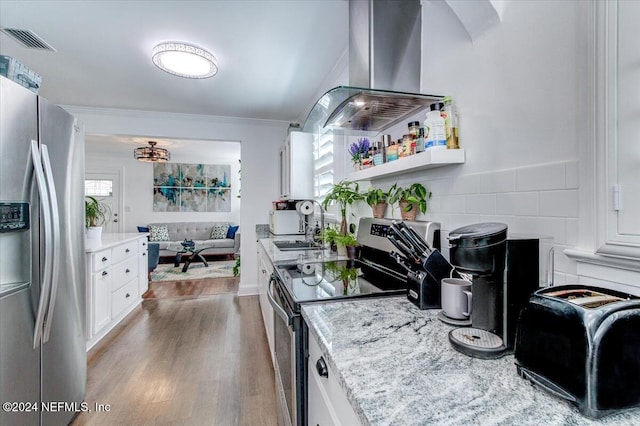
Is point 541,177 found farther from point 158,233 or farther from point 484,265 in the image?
point 158,233

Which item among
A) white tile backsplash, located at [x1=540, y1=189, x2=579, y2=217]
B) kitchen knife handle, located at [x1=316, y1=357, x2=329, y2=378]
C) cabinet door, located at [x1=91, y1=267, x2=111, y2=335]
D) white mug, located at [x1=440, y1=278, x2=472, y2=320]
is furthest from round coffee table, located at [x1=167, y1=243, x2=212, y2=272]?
white tile backsplash, located at [x1=540, y1=189, x2=579, y2=217]

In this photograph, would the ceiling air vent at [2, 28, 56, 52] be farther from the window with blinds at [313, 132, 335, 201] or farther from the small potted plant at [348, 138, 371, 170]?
the small potted plant at [348, 138, 371, 170]

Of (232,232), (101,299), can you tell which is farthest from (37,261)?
(232,232)

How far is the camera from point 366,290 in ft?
4.22

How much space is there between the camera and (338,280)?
148 centimetres

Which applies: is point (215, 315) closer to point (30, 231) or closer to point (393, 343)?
point (30, 231)

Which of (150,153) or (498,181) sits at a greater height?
(150,153)

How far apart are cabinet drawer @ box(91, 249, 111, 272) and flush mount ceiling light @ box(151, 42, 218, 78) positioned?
1.69 m

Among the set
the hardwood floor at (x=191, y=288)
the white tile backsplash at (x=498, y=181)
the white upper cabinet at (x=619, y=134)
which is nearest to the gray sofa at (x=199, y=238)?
the hardwood floor at (x=191, y=288)

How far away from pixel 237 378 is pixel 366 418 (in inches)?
75.0

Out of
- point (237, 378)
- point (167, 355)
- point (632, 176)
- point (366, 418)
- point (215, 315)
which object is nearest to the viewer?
point (366, 418)

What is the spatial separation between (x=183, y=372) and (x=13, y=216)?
1.49 metres

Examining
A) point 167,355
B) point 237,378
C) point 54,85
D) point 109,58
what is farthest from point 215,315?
point 54,85

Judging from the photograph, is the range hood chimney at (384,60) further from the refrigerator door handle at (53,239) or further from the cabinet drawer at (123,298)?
the cabinet drawer at (123,298)
